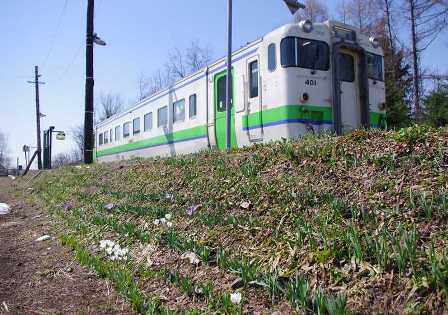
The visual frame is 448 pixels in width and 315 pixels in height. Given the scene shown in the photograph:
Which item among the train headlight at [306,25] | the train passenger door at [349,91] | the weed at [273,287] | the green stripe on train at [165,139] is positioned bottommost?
the weed at [273,287]

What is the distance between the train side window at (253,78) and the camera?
9.48m

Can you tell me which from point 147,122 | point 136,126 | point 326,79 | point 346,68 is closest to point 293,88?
point 326,79

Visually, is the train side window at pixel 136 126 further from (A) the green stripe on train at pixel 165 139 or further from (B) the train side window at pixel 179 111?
(B) the train side window at pixel 179 111

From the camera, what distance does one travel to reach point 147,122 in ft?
51.2

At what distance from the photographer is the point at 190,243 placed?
3625 mm

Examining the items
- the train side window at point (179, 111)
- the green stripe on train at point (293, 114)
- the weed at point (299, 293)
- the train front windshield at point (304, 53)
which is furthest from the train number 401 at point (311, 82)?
the weed at point (299, 293)

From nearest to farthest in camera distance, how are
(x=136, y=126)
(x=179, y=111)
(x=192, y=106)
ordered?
(x=192, y=106), (x=179, y=111), (x=136, y=126)

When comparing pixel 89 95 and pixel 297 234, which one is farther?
pixel 89 95

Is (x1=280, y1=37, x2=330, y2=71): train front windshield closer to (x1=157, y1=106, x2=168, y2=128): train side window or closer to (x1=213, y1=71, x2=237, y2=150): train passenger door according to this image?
(x1=213, y1=71, x2=237, y2=150): train passenger door

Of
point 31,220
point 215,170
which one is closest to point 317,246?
point 215,170

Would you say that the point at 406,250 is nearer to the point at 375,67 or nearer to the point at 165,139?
the point at 375,67

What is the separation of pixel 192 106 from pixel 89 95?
16.7ft

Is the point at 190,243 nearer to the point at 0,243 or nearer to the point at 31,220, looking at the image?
the point at 0,243

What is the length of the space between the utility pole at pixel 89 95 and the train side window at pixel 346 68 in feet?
31.4
